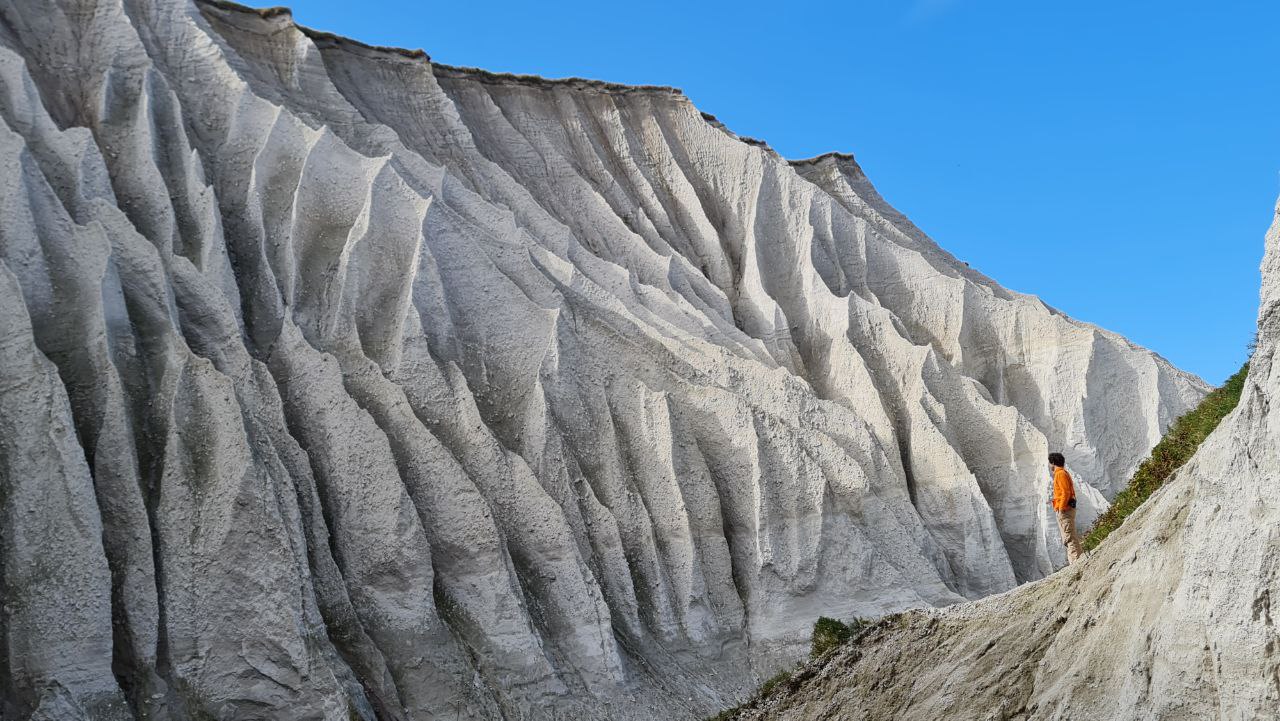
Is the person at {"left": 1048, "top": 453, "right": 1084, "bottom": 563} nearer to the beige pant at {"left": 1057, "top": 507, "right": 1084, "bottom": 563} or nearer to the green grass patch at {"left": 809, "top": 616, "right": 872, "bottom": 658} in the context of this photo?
the beige pant at {"left": 1057, "top": 507, "right": 1084, "bottom": 563}

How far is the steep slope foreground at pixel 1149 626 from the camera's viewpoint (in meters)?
7.11

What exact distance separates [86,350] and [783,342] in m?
13.3

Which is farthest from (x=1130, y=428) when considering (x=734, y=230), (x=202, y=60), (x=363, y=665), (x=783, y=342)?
(x=202, y=60)

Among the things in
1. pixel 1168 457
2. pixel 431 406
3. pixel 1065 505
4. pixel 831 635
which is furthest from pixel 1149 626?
pixel 431 406

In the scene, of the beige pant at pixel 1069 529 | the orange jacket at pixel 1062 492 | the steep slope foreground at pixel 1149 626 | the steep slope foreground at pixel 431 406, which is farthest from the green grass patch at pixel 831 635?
the steep slope foreground at pixel 431 406

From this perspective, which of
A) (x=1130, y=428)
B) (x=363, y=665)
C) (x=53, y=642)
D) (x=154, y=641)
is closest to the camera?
(x=53, y=642)

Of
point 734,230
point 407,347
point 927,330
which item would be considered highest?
point 734,230

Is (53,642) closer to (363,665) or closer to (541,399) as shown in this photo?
(363,665)

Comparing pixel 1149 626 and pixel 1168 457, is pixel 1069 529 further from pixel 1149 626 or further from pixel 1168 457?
pixel 1149 626

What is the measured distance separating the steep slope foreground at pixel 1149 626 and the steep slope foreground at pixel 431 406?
6.30m

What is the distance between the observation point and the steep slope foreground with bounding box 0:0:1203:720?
13.7 meters

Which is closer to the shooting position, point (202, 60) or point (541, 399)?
point (541, 399)

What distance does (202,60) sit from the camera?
23.2m

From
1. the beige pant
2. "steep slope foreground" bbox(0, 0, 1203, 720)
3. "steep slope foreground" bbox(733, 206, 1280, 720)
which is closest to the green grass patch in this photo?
"steep slope foreground" bbox(733, 206, 1280, 720)
